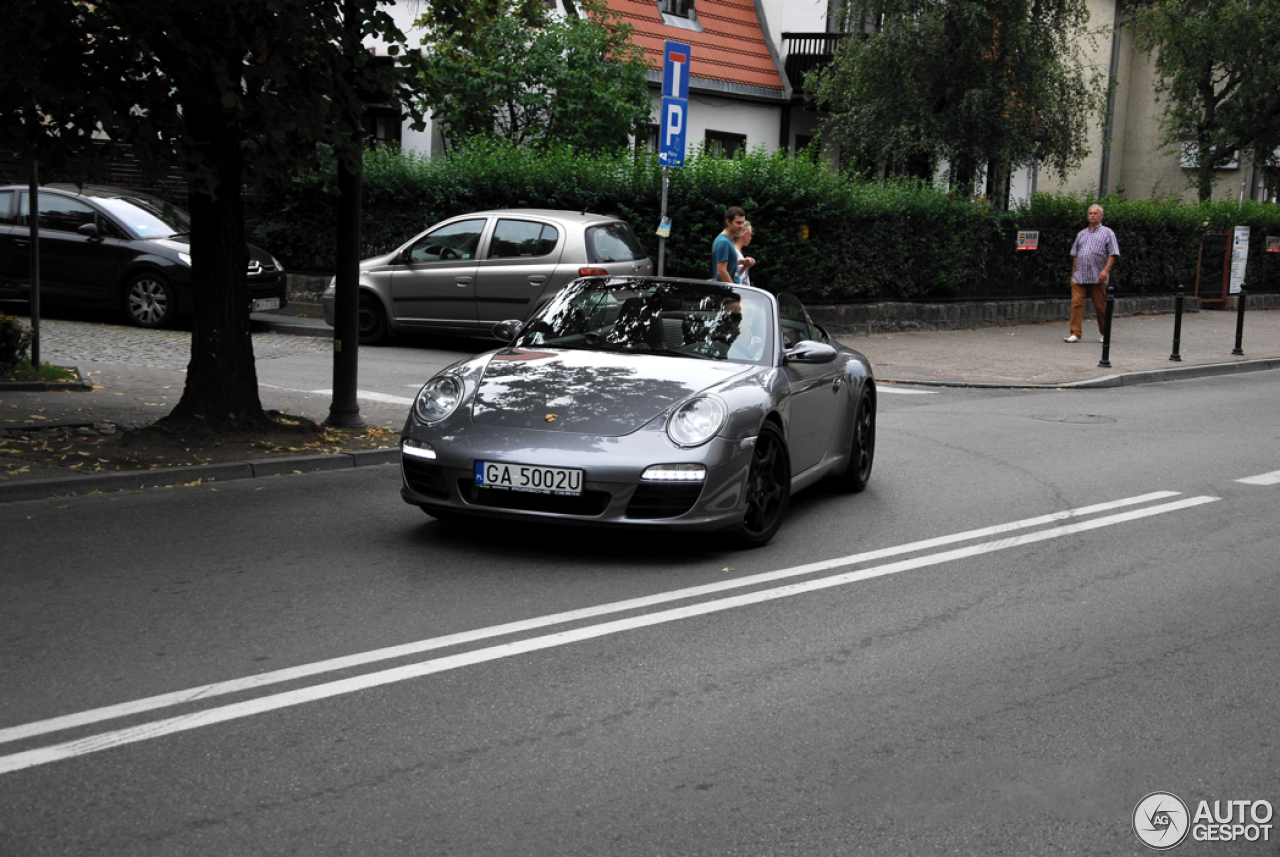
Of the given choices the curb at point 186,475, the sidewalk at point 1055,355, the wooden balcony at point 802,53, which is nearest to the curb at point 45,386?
the curb at point 186,475

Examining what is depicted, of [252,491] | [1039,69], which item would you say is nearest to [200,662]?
[252,491]

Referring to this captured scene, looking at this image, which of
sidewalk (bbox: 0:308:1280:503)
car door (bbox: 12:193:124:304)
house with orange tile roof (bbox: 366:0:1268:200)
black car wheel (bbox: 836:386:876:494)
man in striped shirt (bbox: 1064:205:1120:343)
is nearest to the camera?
sidewalk (bbox: 0:308:1280:503)

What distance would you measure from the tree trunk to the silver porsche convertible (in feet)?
8.22

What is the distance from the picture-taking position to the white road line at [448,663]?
410 centimetres

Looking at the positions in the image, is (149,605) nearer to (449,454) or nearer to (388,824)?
(449,454)

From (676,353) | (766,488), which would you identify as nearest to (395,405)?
(676,353)

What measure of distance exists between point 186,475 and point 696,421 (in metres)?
3.51

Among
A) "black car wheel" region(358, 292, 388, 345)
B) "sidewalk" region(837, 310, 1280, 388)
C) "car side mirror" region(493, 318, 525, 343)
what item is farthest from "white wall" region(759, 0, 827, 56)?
"car side mirror" region(493, 318, 525, 343)

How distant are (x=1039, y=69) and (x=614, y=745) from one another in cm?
2137

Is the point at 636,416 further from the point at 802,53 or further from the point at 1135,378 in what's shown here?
the point at 802,53

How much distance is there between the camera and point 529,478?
6586 mm

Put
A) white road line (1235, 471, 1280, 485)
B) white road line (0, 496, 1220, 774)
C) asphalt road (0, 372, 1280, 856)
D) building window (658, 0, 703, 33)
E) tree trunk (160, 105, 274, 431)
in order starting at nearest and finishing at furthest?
1. asphalt road (0, 372, 1280, 856)
2. white road line (0, 496, 1220, 774)
3. tree trunk (160, 105, 274, 431)
4. white road line (1235, 471, 1280, 485)
5. building window (658, 0, 703, 33)

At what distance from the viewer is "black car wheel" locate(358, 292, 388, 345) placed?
57.3 ft

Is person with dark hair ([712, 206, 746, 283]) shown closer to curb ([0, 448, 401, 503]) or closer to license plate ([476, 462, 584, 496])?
curb ([0, 448, 401, 503])
